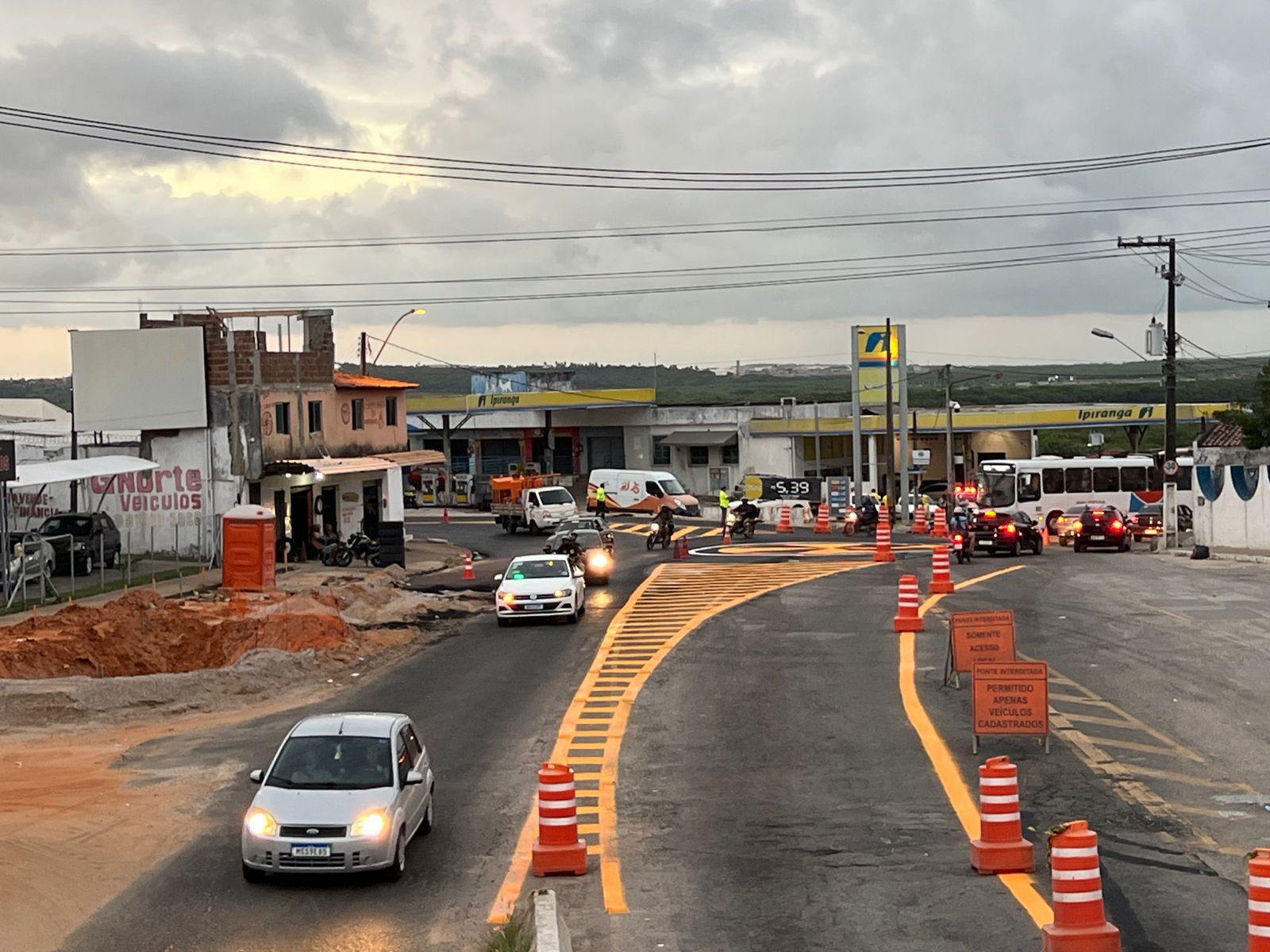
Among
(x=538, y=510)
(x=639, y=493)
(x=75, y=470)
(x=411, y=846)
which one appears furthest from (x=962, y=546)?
(x=411, y=846)

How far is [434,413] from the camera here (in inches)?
4299

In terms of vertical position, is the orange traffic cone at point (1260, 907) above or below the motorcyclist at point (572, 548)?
below

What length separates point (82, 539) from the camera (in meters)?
44.2

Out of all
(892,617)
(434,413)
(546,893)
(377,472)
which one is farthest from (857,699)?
(434,413)

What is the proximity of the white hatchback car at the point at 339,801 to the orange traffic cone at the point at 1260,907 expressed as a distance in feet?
25.9

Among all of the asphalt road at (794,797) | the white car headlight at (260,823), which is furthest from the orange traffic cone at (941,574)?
the white car headlight at (260,823)

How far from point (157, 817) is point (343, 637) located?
13898mm

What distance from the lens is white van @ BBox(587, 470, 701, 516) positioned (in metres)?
78.7

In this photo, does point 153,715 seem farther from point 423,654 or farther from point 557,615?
point 557,615

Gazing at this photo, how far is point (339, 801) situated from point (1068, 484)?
187 feet

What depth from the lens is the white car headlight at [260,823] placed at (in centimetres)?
1420

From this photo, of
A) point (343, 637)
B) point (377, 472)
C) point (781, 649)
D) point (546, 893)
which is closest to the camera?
point (546, 893)

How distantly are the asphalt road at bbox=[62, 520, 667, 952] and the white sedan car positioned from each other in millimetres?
4117

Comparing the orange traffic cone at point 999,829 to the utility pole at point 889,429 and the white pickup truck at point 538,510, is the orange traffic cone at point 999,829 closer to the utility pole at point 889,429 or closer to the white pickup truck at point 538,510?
the white pickup truck at point 538,510
